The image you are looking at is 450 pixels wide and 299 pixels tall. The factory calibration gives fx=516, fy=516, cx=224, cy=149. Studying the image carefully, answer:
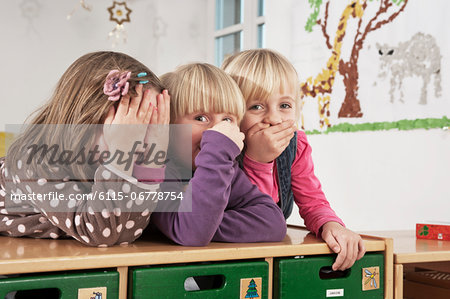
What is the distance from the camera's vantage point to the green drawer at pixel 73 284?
2.17ft

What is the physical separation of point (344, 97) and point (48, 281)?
199cm

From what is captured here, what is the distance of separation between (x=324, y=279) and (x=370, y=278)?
101 mm

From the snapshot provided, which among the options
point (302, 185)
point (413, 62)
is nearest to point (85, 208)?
point (302, 185)

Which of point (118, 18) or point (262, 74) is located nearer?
point (262, 74)

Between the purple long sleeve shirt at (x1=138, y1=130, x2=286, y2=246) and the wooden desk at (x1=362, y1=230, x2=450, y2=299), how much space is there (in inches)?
9.1

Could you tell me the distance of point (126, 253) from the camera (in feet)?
2.41

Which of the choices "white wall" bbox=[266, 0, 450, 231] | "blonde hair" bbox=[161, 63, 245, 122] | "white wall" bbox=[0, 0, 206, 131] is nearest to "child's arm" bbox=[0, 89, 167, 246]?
"blonde hair" bbox=[161, 63, 245, 122]

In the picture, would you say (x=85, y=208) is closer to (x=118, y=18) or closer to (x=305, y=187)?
(x=305, y=187)

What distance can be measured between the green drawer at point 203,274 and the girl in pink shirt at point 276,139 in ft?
0.76

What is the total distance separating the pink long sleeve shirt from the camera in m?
1.11

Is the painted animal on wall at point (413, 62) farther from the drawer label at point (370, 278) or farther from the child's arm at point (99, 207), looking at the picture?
the child's arm at point (99, 207)

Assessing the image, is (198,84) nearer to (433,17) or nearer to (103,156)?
(103,156)

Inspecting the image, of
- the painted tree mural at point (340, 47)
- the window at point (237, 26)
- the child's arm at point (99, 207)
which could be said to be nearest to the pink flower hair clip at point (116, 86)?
the child's arm at point (99, 207)

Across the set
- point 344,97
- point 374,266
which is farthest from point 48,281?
point 344,97
